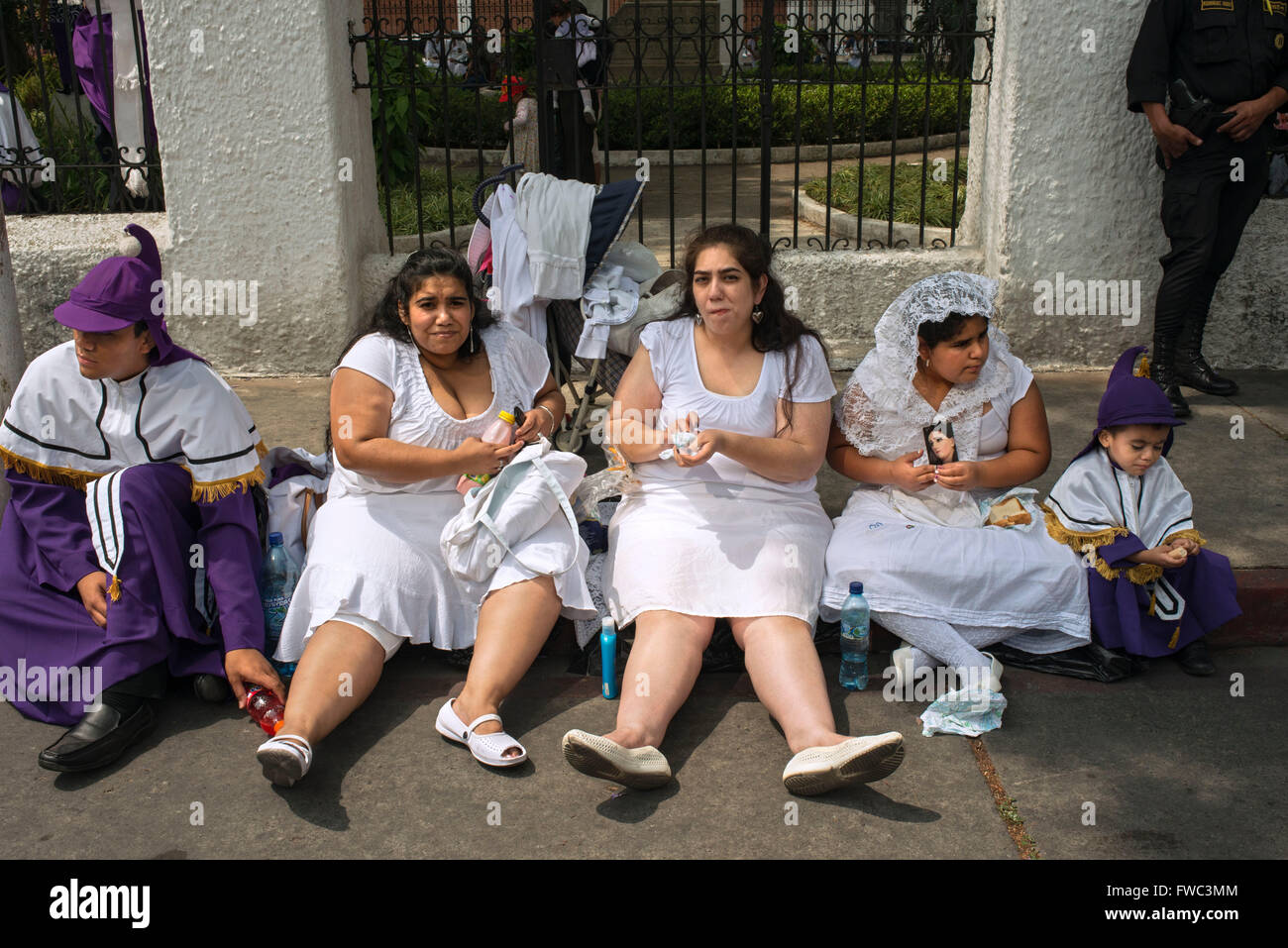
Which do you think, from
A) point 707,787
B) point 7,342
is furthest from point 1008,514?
point 7,342

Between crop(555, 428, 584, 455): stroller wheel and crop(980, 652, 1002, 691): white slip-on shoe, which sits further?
crop(555, 428, 584, 455): stroller wheel

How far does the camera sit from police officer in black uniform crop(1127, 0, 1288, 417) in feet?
17.3

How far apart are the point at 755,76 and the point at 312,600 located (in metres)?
4.30

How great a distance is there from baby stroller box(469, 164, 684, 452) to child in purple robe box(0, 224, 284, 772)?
1.50m

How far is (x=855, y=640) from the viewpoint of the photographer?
369 centimetres

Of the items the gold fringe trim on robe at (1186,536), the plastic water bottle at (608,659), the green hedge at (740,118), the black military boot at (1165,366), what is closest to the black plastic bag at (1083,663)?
the gold fringe trim on robe at (1186,536)

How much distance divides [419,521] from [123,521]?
2.76ft

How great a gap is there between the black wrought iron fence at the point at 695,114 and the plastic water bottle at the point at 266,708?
293 centimetres

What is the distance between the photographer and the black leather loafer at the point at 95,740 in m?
3.22

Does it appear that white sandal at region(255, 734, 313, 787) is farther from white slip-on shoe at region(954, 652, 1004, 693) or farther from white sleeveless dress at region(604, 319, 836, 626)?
white slip-on shoe at region(954, 652, 1004, 693)

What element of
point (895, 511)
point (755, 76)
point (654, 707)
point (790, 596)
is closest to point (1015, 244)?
point (755, 76)

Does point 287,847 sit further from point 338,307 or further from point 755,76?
point 755,76

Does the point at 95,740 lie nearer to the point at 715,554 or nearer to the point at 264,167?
the point at 715,554

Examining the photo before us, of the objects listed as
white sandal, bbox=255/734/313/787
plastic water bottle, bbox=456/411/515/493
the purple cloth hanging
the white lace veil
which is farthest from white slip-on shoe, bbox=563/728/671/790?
the purple cloth hanging
